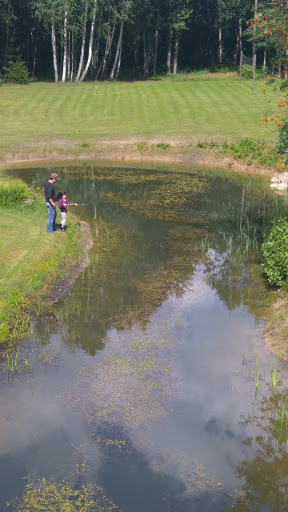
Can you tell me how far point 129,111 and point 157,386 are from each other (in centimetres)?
4043

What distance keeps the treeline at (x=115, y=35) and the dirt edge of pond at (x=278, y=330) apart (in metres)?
51.4

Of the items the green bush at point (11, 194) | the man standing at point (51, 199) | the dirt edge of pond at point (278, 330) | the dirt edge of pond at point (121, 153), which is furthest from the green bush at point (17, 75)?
the dirt edge of pond at point (278, 330)

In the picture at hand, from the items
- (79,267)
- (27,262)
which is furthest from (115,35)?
(27,262)

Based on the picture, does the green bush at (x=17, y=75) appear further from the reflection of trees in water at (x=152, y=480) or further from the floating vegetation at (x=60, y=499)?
the floating vegetation at (x=60, y=499)

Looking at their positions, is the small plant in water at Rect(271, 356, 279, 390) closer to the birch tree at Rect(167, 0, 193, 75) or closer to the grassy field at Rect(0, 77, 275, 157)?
the grassy field at Rect(0, 77, 275, 157)

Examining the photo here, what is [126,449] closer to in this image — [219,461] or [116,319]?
[219,461]

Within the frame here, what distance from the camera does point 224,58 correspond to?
85688mm

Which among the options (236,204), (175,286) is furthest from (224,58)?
(175,286)

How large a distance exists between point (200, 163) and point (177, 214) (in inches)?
552

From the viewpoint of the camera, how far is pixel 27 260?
1741cm

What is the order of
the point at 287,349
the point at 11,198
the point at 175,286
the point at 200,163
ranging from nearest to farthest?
the point at 287,349 → the point at 175,286 → the point at 11,198 → the point at 200,163

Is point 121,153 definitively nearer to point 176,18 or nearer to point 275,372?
point 275,372

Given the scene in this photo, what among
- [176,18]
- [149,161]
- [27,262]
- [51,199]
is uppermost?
[176,18]

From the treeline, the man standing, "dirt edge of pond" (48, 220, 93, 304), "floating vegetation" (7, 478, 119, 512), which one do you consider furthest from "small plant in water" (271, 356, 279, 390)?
the treeline
